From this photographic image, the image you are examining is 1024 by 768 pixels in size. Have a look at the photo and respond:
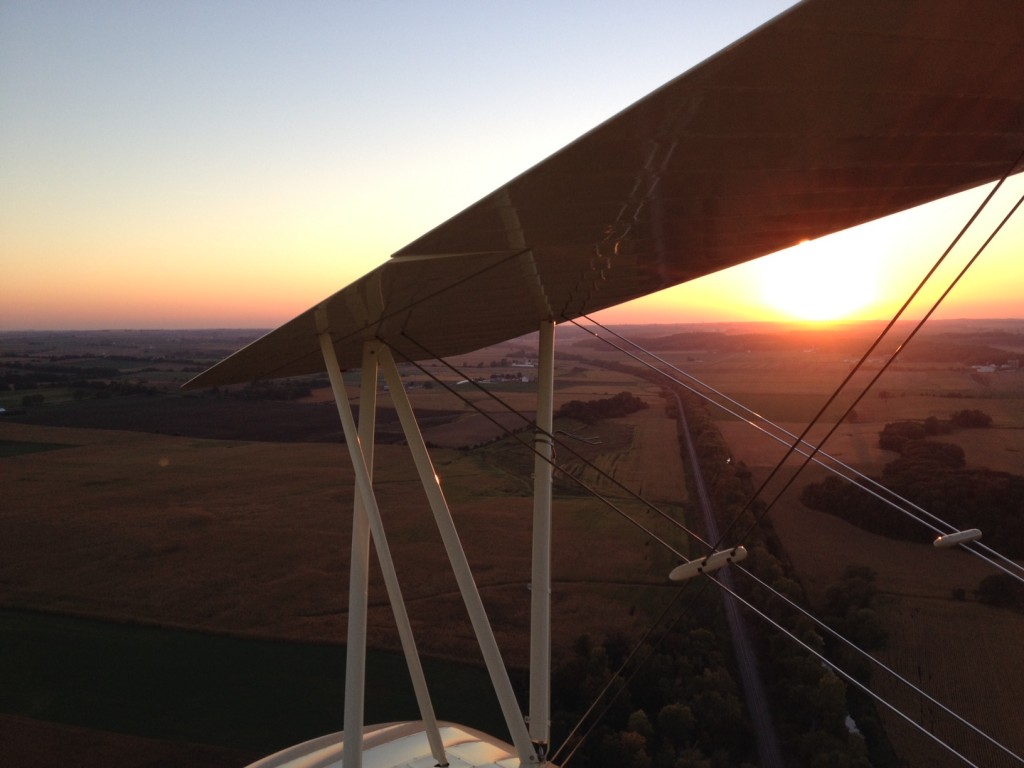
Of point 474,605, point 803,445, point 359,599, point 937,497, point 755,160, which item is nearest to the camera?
point 755,160

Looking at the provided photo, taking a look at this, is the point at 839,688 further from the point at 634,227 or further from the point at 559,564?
the point at 634,227

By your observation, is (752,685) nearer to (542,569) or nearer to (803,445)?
(803,445)

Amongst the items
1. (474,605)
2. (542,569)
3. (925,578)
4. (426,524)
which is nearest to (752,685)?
(925,578)

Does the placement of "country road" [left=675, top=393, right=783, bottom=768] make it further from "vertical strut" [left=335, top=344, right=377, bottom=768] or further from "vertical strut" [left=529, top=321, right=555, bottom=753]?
"vertical strut" [left=335, top=344, right=377, bottom=768]

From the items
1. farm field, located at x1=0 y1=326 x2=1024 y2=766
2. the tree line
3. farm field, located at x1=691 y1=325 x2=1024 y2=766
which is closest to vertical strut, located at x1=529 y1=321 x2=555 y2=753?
farm field, located at x1=0 y1=326 x2=1024 y2=766

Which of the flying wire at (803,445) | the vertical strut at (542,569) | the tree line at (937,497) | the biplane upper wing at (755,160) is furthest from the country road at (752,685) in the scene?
the biplane upper wing at (755,160)

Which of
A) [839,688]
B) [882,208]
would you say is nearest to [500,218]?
[882,208]
